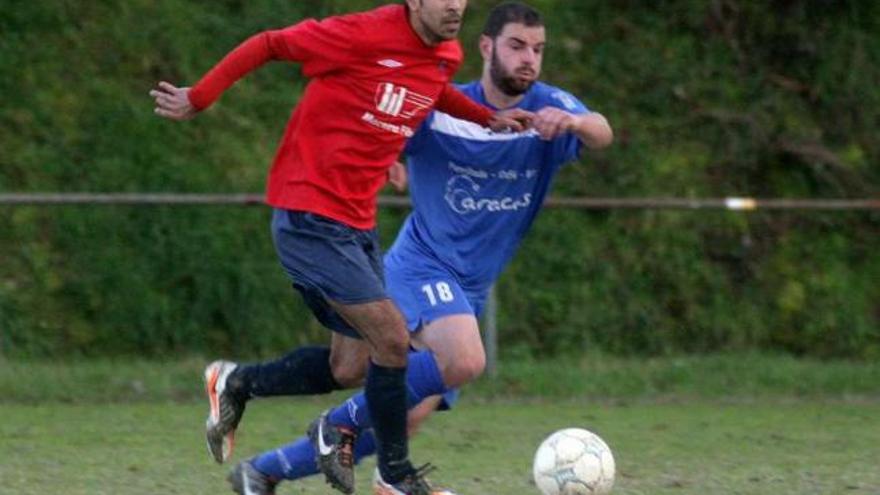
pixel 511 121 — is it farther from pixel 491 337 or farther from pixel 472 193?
pixel 491 337

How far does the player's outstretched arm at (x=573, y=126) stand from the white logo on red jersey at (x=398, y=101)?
1.52 ft

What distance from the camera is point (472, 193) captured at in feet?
24.8

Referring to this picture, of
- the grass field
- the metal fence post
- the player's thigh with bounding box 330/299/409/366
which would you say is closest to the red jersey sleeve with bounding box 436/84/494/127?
the player's thigh with bounding box 330/299/409/366

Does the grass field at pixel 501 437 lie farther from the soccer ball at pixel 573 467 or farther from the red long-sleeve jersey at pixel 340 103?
the red long-sleeve jersey at pixel 340 103

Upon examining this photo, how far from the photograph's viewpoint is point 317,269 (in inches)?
258

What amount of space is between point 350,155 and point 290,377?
976mm

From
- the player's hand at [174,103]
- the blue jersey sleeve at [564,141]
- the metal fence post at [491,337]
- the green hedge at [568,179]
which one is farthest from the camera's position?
the green hedge at [568,179]

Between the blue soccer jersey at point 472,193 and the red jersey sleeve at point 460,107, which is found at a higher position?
the red jersey sleeve at point 460,107

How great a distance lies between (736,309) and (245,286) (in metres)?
3.62

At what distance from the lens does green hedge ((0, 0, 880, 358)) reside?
12.3 meters

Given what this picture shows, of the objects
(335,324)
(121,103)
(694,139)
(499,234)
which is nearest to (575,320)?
(694,139)

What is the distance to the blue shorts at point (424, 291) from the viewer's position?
7.23m

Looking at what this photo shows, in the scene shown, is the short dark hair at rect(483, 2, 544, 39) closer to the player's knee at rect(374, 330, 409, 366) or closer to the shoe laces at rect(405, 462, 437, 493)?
the player's knee at rect(374, 330, 409, 366)

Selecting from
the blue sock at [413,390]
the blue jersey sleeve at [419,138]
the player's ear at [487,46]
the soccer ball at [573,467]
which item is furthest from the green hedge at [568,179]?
the soccer ball at [573,467]
